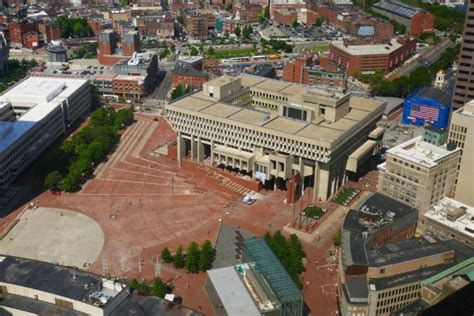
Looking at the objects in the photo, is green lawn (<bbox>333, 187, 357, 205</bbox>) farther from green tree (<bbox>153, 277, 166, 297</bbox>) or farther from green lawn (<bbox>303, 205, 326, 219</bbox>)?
green tree (<bbox>153, 277, 166, 297</bbox>)

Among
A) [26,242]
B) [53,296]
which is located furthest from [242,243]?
[26,242]

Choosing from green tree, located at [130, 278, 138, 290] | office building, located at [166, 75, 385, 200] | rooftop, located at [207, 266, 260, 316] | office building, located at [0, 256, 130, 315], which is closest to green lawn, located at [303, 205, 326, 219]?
office building, located at [166, 75, 385, 200]

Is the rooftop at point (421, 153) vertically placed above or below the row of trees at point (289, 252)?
above

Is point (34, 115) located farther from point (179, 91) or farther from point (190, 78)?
point (190, 78)

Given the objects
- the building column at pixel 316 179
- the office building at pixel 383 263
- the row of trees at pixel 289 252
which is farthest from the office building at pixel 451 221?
the building column at pixel 316 179

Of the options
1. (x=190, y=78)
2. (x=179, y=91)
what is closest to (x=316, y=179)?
(x=179, y=91)

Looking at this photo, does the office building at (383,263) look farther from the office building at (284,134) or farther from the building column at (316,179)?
the office building at (284,134)

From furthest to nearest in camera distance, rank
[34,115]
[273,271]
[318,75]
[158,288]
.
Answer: [318,75]
[34,115]
[158,288]
[273,271]

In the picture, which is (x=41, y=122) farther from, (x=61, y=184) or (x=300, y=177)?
(x=300, y=177)
